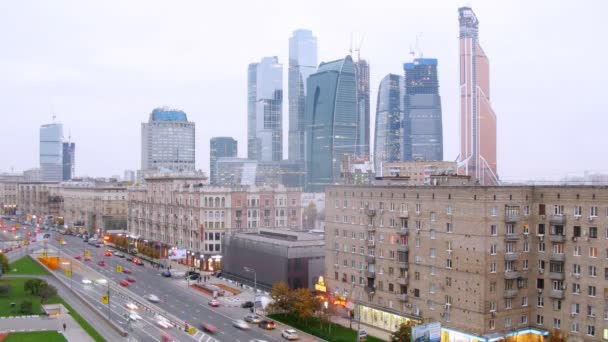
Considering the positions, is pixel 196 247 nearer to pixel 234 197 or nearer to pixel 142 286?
A: pixel 234 197

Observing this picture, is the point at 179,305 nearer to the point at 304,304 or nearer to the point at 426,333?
the point at 304,304

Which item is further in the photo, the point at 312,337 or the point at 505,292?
the point at 312,337

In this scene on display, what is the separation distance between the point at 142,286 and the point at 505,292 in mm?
70921

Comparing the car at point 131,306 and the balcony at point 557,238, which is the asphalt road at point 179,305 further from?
the balcony at point 557,238

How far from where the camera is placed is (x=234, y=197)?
151 m

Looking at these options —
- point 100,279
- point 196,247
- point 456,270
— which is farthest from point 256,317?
point 196,247

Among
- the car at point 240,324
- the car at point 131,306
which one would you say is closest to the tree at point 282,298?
the car at point 240,324

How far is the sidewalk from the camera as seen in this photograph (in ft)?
256

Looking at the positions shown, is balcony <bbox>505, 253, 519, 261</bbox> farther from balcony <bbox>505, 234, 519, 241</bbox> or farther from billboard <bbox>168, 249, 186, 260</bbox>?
billboard <bbox>168, 249, 186, 260</bbox>

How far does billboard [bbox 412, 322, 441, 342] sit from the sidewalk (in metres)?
37.6

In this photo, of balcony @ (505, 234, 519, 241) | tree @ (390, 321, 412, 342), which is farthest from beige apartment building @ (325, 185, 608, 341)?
tree @ (390, 321, 412, 342)

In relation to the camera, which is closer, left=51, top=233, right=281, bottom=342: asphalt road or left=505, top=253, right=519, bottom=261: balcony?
left=505, top=253, right=519, bottom=261: balcony

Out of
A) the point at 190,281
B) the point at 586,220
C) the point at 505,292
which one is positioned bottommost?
the point at 190,281

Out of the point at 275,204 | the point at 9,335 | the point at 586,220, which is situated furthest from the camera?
the point at 275,204
